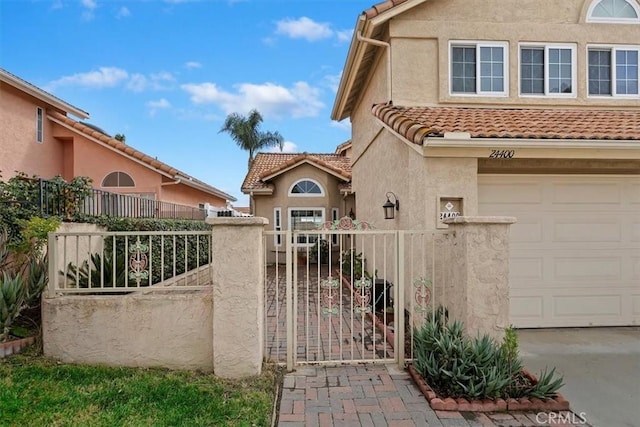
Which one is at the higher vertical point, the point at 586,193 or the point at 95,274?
the point at 586,193

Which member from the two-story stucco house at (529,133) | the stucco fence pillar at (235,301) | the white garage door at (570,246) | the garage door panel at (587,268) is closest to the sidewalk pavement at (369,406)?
the stucco fence pillar at (235,301)

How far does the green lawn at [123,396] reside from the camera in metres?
4.26

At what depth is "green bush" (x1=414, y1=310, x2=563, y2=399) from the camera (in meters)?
4.72

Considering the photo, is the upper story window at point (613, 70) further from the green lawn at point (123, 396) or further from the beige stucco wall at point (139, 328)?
the beige stucco wall at point (139, 328)

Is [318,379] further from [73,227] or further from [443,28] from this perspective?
[443,28]

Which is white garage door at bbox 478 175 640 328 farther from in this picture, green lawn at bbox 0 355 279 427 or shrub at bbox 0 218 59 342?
shrub at bbox 0 218 59 342

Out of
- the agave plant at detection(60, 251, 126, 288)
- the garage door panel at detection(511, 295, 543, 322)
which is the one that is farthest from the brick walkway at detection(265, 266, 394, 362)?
the garage door panel at detection(511, 295, 543, 322)

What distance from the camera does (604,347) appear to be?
6742 mm

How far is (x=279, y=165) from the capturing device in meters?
19.1

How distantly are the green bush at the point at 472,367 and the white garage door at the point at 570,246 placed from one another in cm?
308

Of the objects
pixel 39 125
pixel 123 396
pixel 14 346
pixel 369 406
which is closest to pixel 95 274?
pixel 14 346

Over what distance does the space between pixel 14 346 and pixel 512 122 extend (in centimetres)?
1012

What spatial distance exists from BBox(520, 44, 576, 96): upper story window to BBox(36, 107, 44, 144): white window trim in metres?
19.5

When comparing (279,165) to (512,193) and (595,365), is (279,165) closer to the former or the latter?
(512,193)
